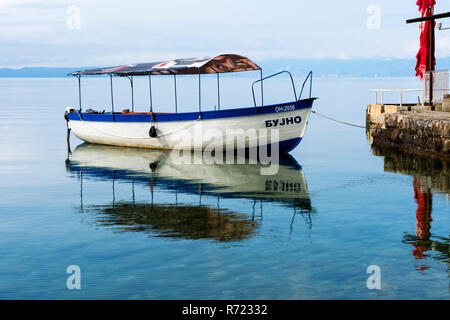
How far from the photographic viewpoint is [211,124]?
2234cm

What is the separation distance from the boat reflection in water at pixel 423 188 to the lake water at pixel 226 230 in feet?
0.14

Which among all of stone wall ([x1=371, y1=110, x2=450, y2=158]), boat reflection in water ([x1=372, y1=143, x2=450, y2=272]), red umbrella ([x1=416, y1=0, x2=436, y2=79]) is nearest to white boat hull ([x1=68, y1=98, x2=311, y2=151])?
boat reflection in water ([x1=372, y1=143, x2=450, y2=272])

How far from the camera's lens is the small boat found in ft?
70.9

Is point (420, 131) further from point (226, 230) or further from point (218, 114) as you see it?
point (226, 230)

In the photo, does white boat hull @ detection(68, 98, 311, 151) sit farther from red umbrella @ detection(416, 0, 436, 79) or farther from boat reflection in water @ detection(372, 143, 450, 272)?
red umbrella @ detection(416, 0, 436, 79)

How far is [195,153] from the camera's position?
23922 millimetres

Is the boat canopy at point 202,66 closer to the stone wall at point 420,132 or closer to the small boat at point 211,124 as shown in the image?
the small boat at point 211,124

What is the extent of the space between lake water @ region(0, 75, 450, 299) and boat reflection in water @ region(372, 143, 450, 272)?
4cm

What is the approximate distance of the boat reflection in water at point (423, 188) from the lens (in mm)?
9938

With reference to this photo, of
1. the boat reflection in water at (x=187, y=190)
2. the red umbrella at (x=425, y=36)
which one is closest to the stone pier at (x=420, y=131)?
the red umbrella at (x=425, y=36)

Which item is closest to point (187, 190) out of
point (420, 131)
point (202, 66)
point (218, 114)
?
point (218, 114)

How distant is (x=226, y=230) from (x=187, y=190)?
4.86m

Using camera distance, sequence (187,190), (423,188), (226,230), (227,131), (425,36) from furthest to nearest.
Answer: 1. (425,36)
2. (227,131)
3. (187,190)
4. (423,188)
5. (226,230)

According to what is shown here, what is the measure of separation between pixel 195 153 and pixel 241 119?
315 centimetres
